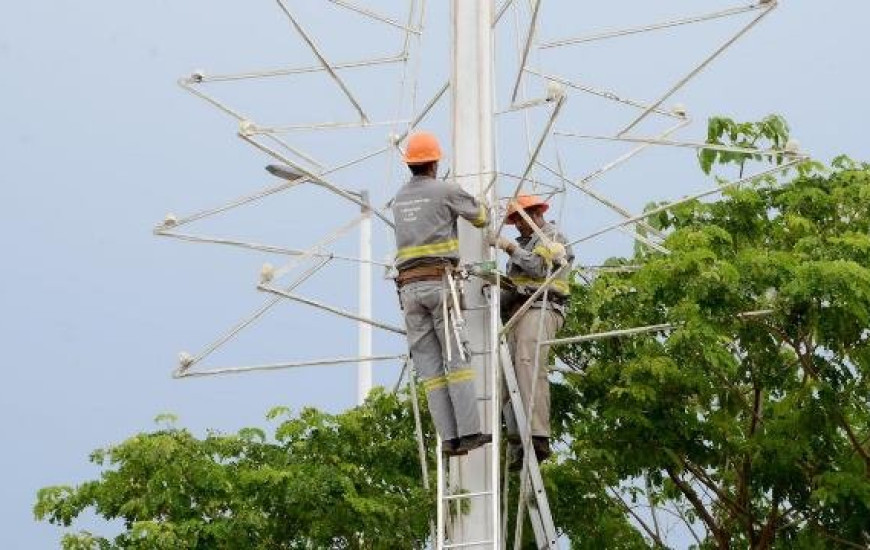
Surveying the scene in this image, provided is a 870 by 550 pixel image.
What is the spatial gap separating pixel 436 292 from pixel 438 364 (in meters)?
0.55

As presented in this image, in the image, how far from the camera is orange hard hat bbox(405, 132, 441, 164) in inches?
563

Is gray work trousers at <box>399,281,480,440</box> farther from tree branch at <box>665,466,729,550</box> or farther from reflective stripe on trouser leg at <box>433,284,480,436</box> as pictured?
tree branch at <box>665,466,729,550</box>

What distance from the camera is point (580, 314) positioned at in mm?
18266

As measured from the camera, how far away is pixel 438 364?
14086 mm

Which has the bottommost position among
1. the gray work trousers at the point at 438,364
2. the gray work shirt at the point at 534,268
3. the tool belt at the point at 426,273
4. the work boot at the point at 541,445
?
the work boot at the point at 541,445

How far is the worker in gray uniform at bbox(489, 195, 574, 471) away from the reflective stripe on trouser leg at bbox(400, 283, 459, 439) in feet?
3.22

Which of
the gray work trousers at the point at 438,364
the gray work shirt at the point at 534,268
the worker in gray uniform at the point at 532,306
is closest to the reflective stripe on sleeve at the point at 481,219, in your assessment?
the gray work trousers at the point at 438,364

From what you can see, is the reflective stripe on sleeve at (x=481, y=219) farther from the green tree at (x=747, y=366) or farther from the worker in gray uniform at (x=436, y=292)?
the green tree at (x=747, y=366)

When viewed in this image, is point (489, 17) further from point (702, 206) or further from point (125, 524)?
point (125, 524)

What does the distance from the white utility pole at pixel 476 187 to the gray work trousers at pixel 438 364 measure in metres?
0.28

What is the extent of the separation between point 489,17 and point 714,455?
15.8ft

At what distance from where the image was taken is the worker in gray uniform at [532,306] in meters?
15.2

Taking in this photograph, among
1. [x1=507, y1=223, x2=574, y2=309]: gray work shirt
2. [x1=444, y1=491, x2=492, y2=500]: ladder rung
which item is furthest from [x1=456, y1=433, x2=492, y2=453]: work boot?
[x1=507, y1=223, x2=574, y2=309]: gray work shirt

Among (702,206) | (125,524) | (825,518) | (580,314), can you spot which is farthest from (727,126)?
(125,524)
